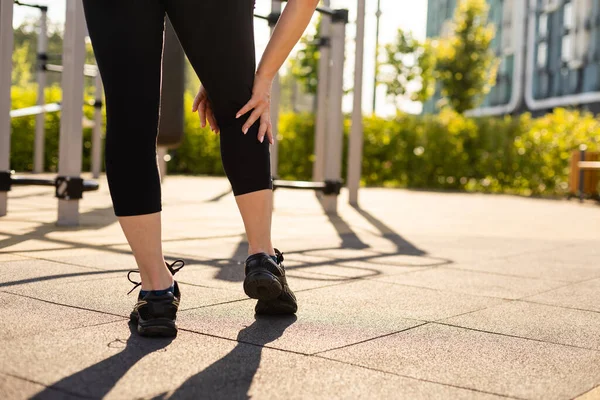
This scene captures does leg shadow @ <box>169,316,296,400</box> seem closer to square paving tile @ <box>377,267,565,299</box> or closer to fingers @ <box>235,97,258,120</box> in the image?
fingers @ <box>235,97,258,120</box>

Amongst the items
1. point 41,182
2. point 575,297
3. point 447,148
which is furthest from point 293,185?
point 447,148

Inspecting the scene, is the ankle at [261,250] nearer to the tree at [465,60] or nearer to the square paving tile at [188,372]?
the square paving tile at [188,372]

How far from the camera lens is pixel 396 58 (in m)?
31.9

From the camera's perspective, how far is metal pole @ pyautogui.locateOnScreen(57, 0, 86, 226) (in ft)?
19.0

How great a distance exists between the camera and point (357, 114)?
985cm

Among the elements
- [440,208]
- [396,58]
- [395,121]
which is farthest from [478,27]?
[440,208]

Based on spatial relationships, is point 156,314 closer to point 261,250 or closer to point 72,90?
point 261,250

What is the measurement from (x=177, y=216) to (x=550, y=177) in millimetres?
10482

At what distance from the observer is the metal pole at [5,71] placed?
19.5 ft

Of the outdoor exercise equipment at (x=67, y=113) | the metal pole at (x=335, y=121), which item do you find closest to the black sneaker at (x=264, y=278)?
the outdoor exercise equipment at (x=67, y=113)

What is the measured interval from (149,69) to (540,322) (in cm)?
151

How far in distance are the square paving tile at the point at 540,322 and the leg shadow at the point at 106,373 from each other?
1.05 m

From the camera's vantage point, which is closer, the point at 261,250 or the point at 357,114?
the point at 261,250

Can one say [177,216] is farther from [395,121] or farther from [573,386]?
[395,121]
